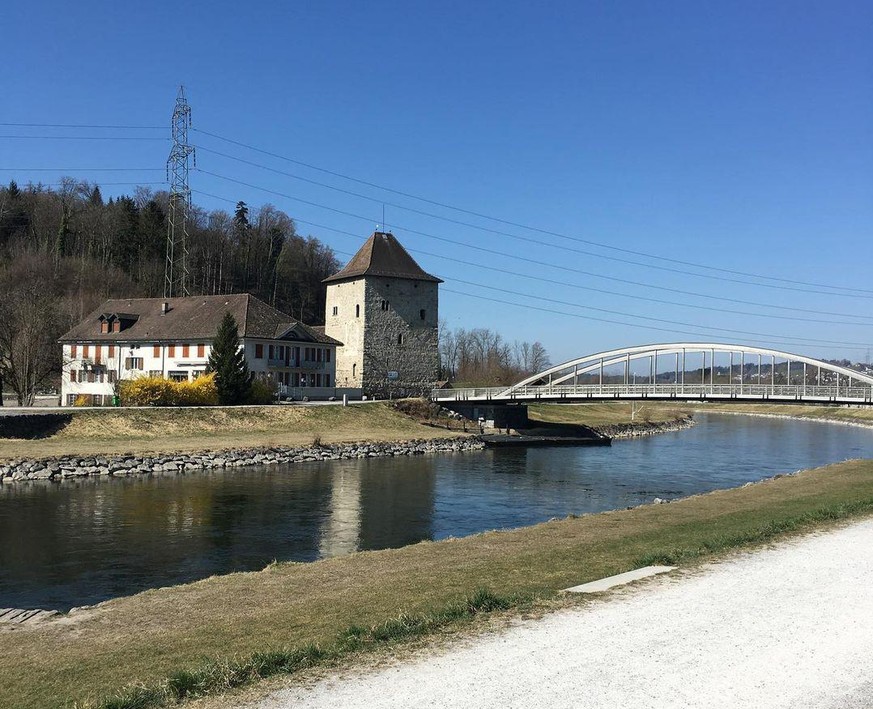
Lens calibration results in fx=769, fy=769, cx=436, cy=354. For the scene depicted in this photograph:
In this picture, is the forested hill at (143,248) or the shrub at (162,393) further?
the forested hill at (143,248)

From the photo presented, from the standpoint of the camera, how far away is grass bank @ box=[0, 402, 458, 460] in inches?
1309

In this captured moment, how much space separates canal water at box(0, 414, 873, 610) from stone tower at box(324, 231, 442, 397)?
19.8 m

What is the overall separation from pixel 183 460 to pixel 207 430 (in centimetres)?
730

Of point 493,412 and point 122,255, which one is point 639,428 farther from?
point 122,255

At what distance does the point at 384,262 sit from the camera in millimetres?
63000

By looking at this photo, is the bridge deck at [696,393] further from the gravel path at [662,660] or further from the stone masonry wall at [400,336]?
the gravel path at [662,660]

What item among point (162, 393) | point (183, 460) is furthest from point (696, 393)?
point (162, 393)

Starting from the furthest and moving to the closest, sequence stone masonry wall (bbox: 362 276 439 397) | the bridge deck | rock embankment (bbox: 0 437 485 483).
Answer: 1. stone masonry wall (bbox: 362 276 439 397)
2. the bridge deck
3. rock embankment (bbox: 0 437 485 483)

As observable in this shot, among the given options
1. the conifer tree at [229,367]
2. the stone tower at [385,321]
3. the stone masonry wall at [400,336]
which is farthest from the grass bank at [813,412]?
the conifer tree at [229,367]

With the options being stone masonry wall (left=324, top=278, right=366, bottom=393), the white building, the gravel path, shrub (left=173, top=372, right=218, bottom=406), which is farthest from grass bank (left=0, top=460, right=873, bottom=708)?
stone masonry wall (left=324, top=278, right=366, bottom=393)

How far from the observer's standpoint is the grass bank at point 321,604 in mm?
6676

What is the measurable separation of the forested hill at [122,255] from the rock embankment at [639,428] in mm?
41684

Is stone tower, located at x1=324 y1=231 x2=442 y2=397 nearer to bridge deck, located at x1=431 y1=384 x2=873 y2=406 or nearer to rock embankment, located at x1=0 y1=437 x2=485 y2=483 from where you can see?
bridge deck, located at x1=431 y1=384 x2=873 y2=406

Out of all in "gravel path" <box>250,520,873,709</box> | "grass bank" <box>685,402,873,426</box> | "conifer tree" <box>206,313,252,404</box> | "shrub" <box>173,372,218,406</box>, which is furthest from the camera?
"grass bank" <box>685,402,873,426</box>
